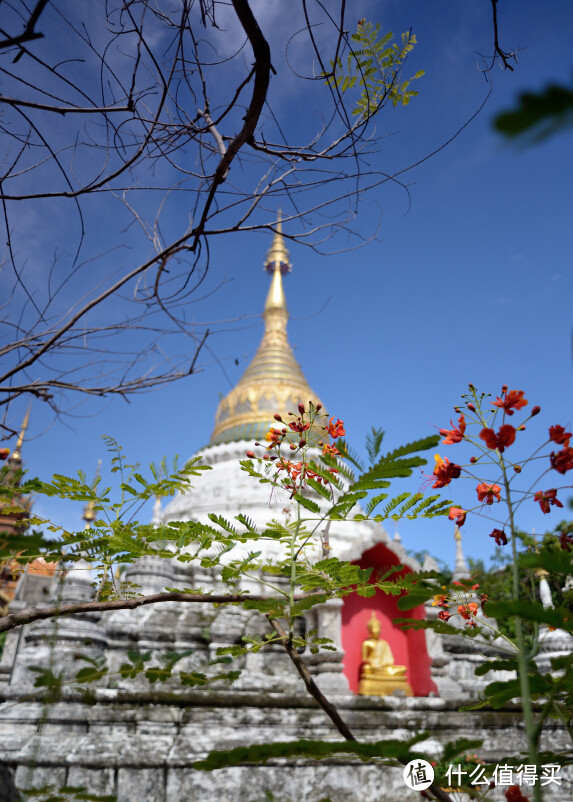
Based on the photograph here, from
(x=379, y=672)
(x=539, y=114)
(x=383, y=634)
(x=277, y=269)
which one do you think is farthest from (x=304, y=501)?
(x=277, y=269)

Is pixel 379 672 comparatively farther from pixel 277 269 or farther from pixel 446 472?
pixel 277 269

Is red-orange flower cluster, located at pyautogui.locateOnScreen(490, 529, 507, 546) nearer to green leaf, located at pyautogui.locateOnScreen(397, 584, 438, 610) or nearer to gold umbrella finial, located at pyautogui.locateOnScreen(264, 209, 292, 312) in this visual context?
green leaf, located at pyautogui.locateOnScreen(397, 584, 438, 610)

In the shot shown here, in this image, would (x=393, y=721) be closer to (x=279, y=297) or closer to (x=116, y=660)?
(x=116, y=660)

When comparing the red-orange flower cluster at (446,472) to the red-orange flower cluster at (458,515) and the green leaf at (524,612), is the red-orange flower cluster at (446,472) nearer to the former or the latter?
the red-orange flower cluster at (458,515)

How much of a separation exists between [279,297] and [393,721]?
17945 millimetres

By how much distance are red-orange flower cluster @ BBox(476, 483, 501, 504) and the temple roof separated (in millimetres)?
13515

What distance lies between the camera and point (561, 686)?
124cm

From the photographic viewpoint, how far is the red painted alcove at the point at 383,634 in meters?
8.40

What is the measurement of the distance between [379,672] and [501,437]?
25.1ft

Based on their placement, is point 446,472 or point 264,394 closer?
point 446,472

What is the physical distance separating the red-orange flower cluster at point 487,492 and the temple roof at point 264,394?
532 inches

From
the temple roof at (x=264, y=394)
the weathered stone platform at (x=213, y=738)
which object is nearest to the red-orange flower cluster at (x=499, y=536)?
the weathered stone platform at (x=213, y=738)

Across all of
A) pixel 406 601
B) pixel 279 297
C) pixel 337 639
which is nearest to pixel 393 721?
pixel 337 639

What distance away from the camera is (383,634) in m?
9.02
